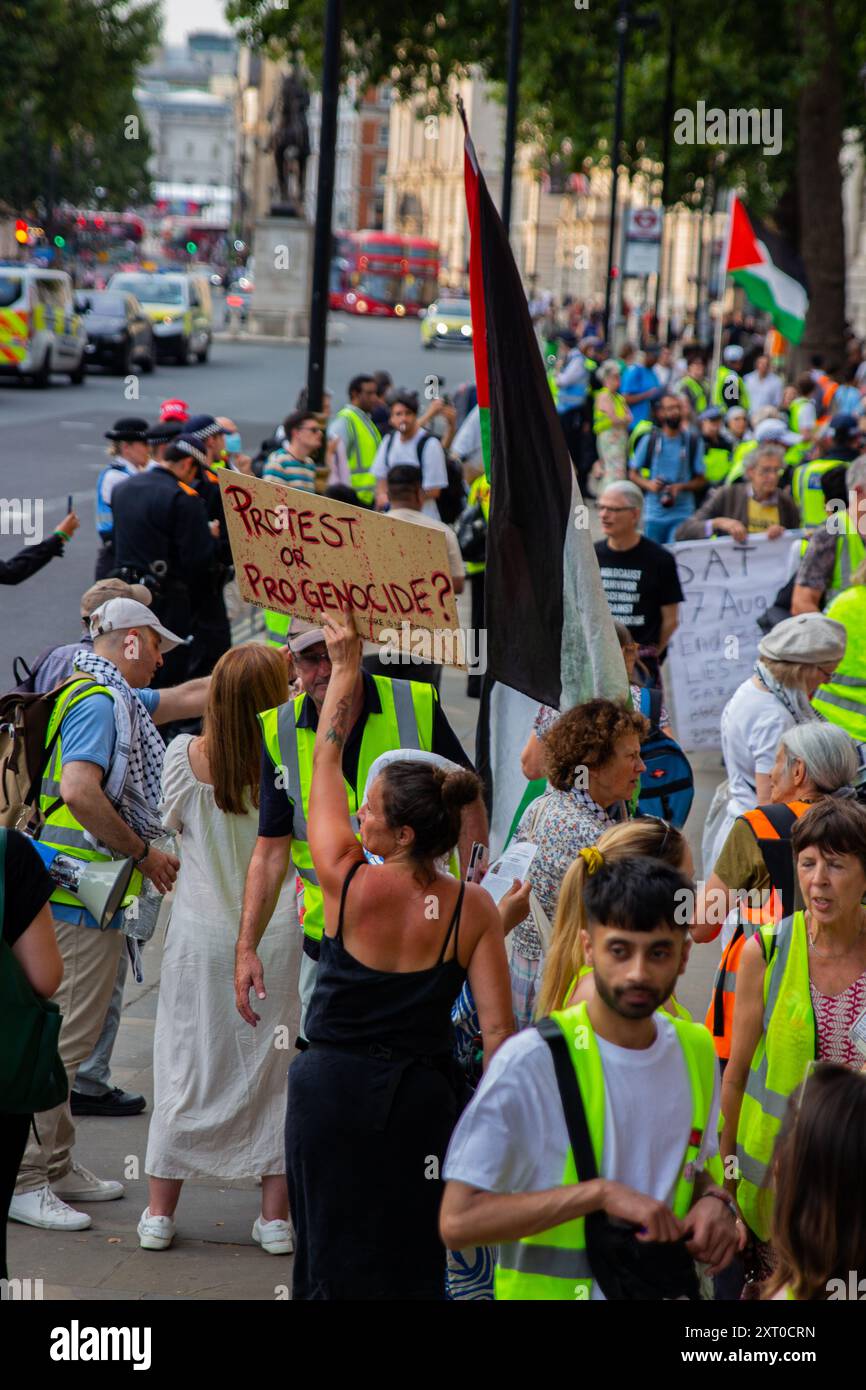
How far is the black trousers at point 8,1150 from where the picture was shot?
154 inches

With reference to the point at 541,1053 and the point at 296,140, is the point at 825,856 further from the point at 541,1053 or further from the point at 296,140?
the point at 296,140

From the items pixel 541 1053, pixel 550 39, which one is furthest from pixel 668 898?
pixel 550 39

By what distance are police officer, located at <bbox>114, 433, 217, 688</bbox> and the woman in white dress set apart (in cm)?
345

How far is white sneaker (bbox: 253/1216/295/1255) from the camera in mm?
5090

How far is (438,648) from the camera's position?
183 inches

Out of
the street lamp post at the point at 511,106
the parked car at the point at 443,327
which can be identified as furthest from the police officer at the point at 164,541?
the parked car at the point at 443,327

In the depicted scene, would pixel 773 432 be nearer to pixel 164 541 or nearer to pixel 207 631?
pixel 207 631

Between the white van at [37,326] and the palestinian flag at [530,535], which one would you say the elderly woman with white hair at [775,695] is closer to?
the palestinian flag at [530,535]

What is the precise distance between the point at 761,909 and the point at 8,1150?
179cm

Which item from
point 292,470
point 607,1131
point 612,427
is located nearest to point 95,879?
point 607,1131

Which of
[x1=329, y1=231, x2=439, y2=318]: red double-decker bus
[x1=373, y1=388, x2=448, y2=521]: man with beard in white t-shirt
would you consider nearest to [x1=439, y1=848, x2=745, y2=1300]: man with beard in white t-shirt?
[x1=373, y1=388, x2=448, y2=521]: man with beard in white t-shirt

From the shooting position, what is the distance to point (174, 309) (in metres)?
→ 38.0

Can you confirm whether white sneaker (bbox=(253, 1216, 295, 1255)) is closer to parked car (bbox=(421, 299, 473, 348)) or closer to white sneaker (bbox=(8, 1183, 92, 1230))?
white sneaker (bbox=(8, 1183, 92, 1230))
